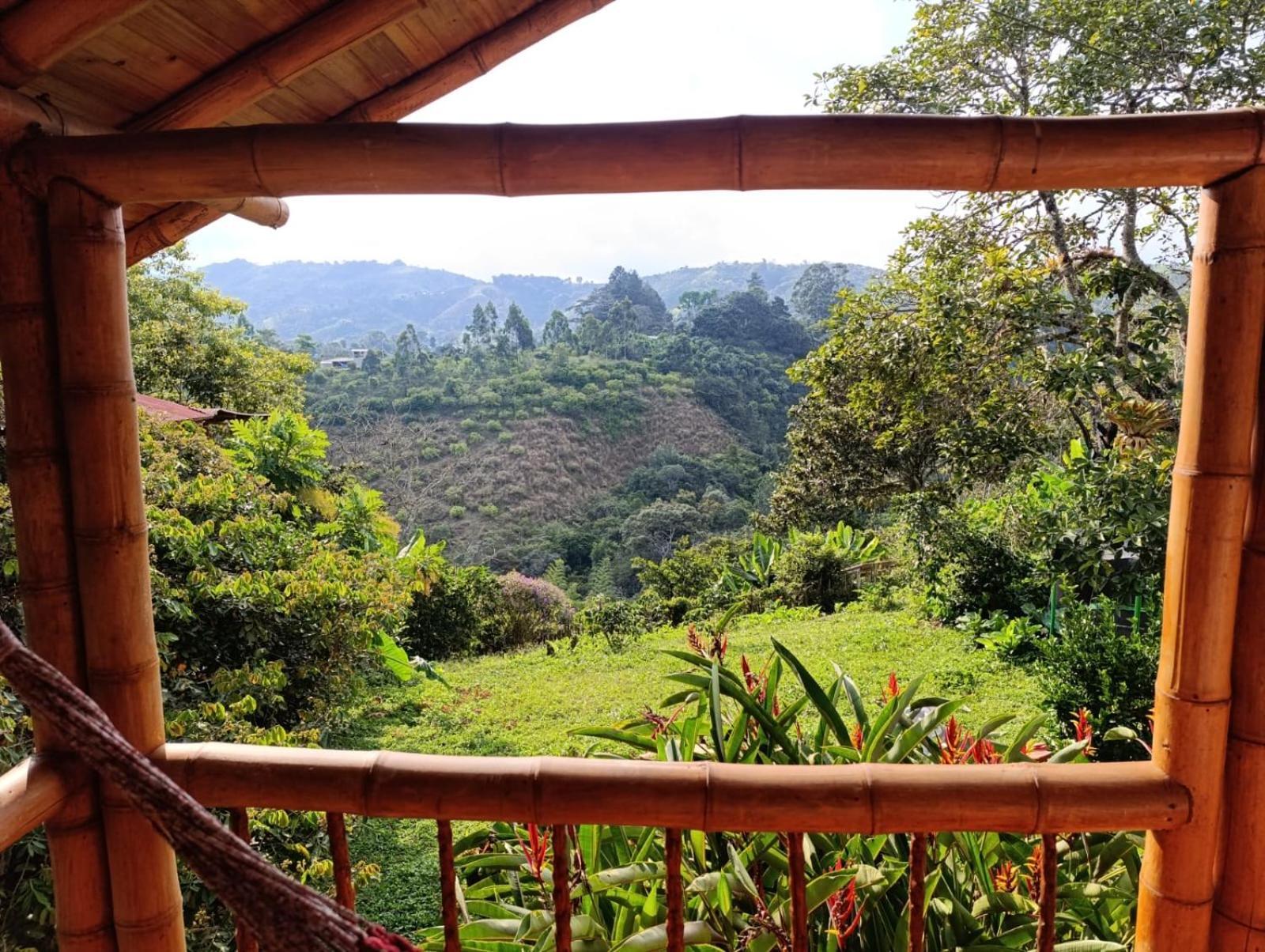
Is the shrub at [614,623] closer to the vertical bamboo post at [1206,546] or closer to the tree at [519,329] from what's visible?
the vertical bamboo post at [1206,546]

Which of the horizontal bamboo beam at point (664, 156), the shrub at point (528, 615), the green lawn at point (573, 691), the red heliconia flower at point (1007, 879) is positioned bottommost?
the shrub at point (528, 615)

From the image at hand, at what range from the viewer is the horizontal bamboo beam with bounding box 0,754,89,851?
3.10 feet

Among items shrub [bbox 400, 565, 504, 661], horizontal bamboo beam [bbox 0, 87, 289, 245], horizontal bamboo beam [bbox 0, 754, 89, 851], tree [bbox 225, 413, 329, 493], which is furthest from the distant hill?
horizontal bamboo beam [bbox 0, 754, 89, 851]

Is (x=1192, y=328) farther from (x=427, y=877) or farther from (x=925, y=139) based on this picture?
(x=427, y=877)

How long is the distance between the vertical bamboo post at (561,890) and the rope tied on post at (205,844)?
430 millimetres

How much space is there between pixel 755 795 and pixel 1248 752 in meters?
0.57

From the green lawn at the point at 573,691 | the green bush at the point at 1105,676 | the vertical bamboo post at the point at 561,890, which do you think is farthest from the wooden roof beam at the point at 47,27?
the green bush at the point at 1105,676

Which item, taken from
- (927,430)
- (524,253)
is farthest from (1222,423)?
(524,253)

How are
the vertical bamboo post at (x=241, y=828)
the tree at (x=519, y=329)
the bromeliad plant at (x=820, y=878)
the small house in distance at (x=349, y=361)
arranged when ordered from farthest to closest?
the tree at (x=519, y=329)
the small house in distance at (x=349, y=361)
the bromeliad plant at (x=820, y=878)
the vertical bamboo post at (x=241, y=828)

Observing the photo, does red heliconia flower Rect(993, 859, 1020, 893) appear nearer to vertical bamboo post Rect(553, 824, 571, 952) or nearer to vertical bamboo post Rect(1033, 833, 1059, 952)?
→ vertical bamboo post Rect(1033, 833, 1059, 952)

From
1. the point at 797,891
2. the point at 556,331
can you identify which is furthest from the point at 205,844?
the point at 556,331

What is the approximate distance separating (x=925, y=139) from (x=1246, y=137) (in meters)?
0.33

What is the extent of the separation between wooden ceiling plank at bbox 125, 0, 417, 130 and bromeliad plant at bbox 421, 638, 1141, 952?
1.24m

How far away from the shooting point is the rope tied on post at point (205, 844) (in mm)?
620
